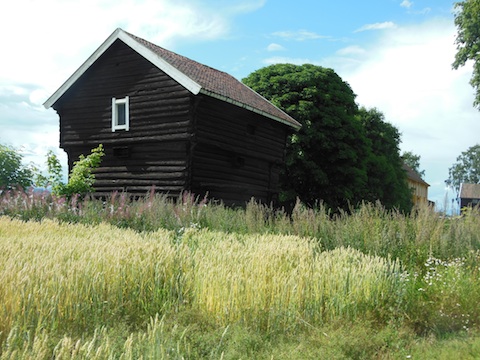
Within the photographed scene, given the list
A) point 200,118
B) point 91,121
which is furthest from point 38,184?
point 200,118

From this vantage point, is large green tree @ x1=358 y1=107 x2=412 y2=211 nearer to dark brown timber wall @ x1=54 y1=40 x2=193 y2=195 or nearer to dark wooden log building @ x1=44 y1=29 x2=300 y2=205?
dark wooden log building @ x1=44 y1=29 x2=300 y2=205

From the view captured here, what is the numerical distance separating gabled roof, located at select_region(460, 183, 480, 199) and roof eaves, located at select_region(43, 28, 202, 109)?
58277 mm

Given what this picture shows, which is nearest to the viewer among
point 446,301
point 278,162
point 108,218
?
point 446,301

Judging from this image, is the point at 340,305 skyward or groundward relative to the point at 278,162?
groundward

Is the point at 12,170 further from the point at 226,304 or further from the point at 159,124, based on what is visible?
the point at 226,304

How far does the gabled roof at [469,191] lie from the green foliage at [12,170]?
5695cm

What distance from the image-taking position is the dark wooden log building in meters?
16.6

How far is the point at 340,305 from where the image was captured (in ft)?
16.7

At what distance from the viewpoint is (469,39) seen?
967 inches

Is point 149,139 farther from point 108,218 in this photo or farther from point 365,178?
point 365,178

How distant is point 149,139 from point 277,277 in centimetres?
1309

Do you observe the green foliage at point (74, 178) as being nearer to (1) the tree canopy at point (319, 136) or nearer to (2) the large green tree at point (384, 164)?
(1) the tree canopy at point (319, 136)

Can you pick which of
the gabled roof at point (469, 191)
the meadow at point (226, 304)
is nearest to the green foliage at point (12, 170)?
the meadow at point (226, 304)

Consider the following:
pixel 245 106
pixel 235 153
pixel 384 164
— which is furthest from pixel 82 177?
pixel 384 164
